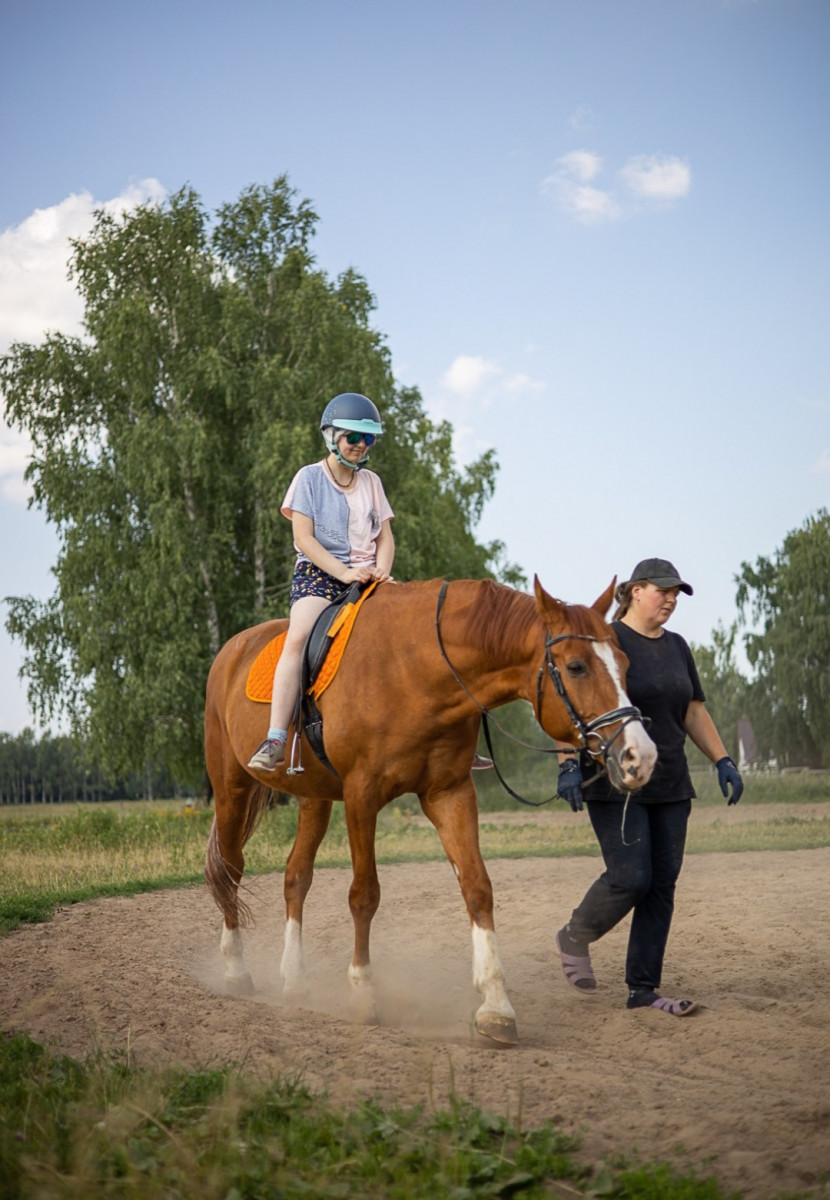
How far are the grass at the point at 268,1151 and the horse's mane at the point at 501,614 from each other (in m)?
2.28

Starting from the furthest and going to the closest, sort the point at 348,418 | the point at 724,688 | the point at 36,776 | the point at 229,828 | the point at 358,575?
the point at 36,776 < the point at 724,688 < the point at 229,828 < the point at 348,418 < the point at 358,575

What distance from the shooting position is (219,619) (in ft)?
82.3

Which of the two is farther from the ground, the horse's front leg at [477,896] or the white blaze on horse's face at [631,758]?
the white blaze on horse's face at [631,758]

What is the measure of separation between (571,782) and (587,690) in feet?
1.87

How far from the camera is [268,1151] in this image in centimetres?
321

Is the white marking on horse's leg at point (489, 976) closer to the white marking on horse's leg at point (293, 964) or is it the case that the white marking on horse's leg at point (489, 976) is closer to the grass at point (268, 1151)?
the grass at point (268, 1151)

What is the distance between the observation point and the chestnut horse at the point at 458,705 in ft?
16.3

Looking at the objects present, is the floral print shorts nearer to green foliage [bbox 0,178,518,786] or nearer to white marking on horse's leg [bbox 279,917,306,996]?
white marking on horse's leg [bbox 279,917,306,996]

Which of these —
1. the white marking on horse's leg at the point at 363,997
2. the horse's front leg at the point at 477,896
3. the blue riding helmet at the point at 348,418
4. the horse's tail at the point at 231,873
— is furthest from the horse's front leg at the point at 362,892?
the blue riding helmet at the point at 348,418

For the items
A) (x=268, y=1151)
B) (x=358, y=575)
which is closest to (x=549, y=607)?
(x=358, y=575)

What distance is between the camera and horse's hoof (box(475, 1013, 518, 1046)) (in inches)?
193

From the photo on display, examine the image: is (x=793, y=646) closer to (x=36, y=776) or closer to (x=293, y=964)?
(x=293, y=964)

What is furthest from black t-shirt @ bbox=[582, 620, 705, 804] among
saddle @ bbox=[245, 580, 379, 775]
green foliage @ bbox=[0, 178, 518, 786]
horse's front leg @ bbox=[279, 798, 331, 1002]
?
green foliage @ bbox=[0, 178, 518, 786]

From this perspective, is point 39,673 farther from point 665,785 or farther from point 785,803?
point 665,785
